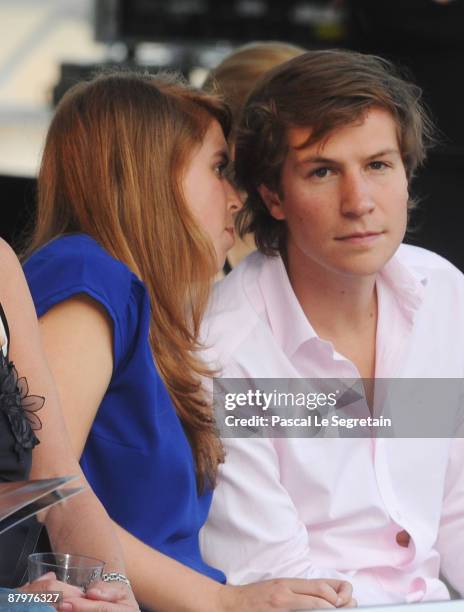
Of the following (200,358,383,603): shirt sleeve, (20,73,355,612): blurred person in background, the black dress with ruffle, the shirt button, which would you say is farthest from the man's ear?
the black dress with ruffle

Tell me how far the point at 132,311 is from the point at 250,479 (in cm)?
42

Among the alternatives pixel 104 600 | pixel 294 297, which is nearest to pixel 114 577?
pixel 104 600

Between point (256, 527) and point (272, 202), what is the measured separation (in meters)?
0.65

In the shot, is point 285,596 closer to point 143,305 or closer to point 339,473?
point 339,473

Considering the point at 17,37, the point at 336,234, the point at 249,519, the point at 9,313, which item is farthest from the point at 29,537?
the point at 17,37

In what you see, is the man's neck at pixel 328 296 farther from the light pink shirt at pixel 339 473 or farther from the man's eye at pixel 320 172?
the man's eye at pixel 320 172

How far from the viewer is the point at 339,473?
2.16 m

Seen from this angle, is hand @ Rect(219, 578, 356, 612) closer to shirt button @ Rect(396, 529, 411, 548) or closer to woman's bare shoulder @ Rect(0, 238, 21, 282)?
shirt button @ Rect(396, 529, 411, 548)

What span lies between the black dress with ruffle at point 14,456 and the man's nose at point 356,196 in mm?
784

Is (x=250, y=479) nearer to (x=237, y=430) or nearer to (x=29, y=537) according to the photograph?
(x=237, y=430)

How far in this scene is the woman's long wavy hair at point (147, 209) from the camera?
6.63 ft

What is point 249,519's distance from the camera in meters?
2.08

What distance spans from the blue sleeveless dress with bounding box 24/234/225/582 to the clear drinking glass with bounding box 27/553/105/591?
1.51 feet

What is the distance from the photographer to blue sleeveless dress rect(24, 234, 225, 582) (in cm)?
184
